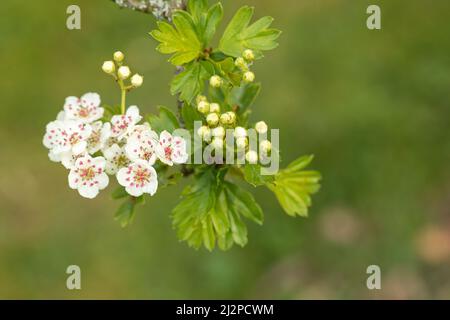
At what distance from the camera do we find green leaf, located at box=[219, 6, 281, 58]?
212cm

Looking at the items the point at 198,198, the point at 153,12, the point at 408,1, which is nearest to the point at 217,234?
the point at 198,198

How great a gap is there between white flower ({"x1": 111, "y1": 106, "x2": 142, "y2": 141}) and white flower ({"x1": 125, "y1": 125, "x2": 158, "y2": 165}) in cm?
4

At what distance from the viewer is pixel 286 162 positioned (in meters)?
4.20

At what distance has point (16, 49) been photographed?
4586mm

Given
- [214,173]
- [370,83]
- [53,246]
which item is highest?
[370,83]

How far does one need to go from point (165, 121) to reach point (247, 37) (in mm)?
412

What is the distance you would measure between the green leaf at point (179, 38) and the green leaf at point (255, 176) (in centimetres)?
41

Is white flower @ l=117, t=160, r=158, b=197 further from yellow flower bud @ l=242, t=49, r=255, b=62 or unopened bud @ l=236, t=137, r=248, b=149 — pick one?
yellow flower bud @ l=242, t=49, r=255, b=62

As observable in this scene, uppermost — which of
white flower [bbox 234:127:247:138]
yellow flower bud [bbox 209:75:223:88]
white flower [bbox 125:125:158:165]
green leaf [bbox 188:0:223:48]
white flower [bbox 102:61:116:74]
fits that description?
green leaf [bbox 188:0:223:48]

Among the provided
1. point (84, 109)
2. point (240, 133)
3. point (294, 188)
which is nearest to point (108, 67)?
point (84, 109)

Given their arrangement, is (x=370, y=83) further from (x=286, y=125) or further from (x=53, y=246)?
(x=53, y=246)

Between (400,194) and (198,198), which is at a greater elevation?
(400,194)

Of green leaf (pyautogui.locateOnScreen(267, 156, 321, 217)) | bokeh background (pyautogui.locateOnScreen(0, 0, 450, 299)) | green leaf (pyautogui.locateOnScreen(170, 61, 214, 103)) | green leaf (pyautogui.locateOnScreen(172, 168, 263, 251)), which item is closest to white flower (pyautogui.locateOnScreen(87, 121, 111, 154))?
green leaf (pyautogui.locateOnScreen(170, 61, 214, 103))

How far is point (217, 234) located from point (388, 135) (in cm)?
218
